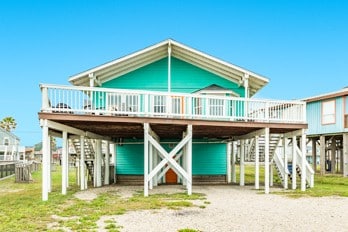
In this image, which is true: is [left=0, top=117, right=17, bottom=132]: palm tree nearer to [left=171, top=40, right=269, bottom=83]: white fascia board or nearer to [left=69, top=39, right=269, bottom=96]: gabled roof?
[left=69, top=39, right=269, bottom=96]: gabled roof

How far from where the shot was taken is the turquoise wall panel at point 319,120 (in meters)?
26.1

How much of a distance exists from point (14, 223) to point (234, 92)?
13946mm

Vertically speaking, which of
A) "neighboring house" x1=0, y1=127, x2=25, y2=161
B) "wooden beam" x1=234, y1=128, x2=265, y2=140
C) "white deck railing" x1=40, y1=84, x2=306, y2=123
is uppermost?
"white deck railing" x1=40, y1=84, x2=306, y2=123

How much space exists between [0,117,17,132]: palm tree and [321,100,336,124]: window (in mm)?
65709

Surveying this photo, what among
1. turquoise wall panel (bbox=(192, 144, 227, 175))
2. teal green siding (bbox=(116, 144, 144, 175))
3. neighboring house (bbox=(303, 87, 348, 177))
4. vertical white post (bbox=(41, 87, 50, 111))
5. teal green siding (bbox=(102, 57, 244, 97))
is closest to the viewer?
vertical white post (bbox=(41, 87, 50, 111))

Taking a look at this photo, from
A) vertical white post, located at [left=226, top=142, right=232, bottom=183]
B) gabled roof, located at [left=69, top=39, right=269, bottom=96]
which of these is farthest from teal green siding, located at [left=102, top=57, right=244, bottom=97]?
vertical white post, located at [left=226, top=142, right=232, bottom=183]

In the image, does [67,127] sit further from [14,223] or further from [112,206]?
[14,223]

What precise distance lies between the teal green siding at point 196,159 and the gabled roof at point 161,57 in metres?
4.14

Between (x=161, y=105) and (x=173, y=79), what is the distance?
4.06 m

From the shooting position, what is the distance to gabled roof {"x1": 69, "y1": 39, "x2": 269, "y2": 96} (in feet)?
61.6

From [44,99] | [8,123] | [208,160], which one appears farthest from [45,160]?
[8,123]

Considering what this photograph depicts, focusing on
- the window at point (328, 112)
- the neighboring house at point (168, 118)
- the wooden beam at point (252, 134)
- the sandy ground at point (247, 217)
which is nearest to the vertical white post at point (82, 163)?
the neighboring house at point (168, 118)

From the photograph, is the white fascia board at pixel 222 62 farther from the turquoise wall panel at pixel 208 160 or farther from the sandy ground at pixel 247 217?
the sandy ground at pixel 247 217

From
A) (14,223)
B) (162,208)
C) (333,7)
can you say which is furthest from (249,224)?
(333,7)
